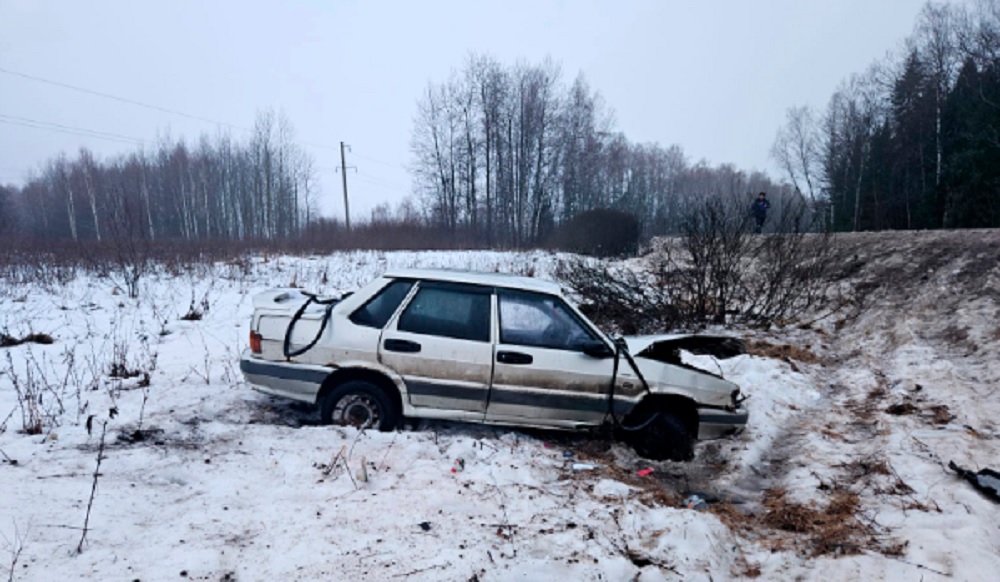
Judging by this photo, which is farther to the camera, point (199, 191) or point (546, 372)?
point (199, 191)

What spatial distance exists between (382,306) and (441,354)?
0.72m

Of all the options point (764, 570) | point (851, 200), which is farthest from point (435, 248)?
point (851, 200)

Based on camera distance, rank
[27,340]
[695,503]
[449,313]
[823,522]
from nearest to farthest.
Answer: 1. [823,522]
2. [695,503]
3. [449,313]
4. [27,340]

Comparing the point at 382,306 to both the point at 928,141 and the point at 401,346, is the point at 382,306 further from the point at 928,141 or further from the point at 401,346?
the point at 928,141

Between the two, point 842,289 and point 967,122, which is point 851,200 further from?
point 842,289

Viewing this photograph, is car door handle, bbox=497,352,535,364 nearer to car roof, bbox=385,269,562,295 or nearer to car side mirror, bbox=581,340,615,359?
car side mirror, bbox=581,340,615,359

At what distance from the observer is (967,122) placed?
28000mm

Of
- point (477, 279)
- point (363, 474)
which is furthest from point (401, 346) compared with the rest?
point (363, 474)

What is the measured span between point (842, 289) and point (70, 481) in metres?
13.6

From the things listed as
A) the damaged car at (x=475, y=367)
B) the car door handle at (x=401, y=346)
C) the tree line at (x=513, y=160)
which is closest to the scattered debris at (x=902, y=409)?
the damaged car at (x=475, y=367)

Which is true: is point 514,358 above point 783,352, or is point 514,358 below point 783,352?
above

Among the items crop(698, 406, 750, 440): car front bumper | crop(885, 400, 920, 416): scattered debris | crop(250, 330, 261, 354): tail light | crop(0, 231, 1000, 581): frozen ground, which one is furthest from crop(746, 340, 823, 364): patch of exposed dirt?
crop(250, 330, 261, 354): tail light

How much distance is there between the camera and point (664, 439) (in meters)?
4.80

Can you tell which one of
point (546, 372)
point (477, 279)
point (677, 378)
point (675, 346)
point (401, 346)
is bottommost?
point (677, 378)
